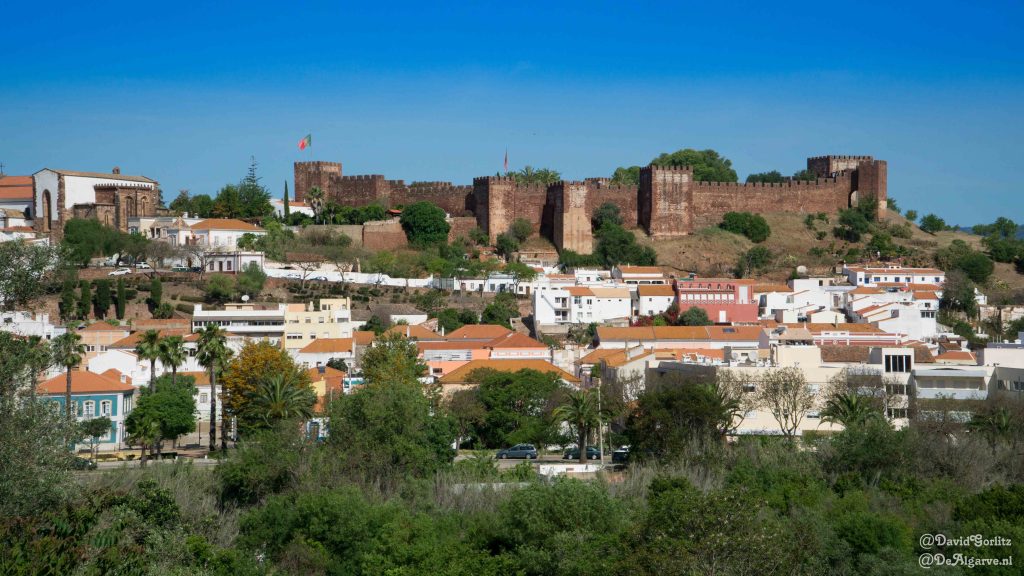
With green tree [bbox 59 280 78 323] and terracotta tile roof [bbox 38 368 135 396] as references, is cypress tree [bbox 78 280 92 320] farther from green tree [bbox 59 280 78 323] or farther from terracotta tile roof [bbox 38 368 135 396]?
terracotta tile roof [bbox 38 368 135 396]

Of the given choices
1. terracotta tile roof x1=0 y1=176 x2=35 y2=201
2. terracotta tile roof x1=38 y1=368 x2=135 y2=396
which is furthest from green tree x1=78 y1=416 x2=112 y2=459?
terracotta tile roof x1=0 y1=176 x2=35 y2=201

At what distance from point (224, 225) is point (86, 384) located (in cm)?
2953

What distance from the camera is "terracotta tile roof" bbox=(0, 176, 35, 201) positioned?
255 ft

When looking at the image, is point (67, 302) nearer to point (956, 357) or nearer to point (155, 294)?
point (155, 294)

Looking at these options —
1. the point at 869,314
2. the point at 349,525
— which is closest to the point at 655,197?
the point at 869,314

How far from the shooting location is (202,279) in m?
63.6

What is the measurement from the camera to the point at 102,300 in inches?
2319

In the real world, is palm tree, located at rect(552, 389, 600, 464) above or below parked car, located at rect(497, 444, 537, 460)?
above

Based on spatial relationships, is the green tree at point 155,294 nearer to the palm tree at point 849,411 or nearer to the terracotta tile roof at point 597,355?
the terracotta tile roof at point 597,355

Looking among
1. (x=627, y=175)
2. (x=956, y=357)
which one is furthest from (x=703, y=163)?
(x=956, y=357)

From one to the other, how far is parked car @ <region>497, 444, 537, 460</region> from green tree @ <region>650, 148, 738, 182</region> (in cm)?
5102

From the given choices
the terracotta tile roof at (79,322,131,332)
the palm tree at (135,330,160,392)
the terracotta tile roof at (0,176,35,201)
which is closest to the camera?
the palm tree at (135,330,160,392)

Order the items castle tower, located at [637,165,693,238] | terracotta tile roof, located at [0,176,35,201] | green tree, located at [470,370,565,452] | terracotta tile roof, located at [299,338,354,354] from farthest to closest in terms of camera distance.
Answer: terracotta tile roof, located at [0,176,35,201] → castle tower, located at [637,165,693,238] → terracotta tile roof, located at [299,338,354,354] → green tree, located at [470,370,565,452]

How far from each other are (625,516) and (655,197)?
5083 centimetres
